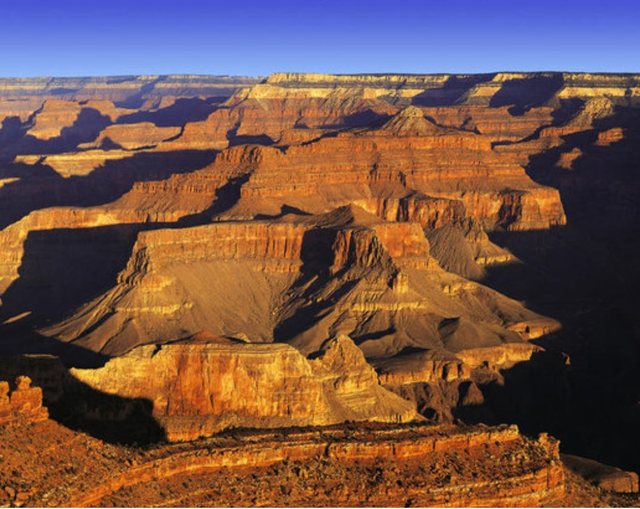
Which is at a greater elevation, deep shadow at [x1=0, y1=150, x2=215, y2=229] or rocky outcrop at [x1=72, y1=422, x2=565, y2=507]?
deep shadow at [x1=0, y1=150, x2=215, y2=229]

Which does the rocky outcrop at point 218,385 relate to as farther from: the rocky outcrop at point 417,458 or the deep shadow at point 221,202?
the deep shadow at point 221,202

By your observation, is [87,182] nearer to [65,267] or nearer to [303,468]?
[65,267]

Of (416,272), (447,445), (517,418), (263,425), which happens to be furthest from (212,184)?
(447,445)

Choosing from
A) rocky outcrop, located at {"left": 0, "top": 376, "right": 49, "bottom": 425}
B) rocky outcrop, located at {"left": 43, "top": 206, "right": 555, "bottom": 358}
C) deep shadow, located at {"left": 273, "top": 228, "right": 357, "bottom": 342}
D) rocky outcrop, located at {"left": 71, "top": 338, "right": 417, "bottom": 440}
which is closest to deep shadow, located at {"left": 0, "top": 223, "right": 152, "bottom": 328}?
rocky outcrop, located at {"left": 43, "top": 206, "right": 555, "bottom": 358}

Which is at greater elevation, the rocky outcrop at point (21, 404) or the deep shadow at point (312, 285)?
the rocky outcrop at point (21, 404)

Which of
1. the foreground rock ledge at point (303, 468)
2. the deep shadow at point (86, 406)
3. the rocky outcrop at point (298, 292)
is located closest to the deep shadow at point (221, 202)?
the rocky outcrop at point (298, 292)

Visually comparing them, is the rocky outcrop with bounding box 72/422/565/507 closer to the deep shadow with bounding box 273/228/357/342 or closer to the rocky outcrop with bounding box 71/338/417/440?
the rocky outcrop with bounding box 71/338/417/440
